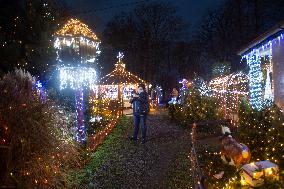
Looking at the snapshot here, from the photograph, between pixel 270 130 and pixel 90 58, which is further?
pixel 90 58

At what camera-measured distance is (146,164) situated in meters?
9.91

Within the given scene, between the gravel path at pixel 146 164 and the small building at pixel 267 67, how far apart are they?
2.62 meters

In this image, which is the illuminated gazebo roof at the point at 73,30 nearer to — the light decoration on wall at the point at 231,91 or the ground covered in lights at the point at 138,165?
the ground covered in lights at the point at 138,165

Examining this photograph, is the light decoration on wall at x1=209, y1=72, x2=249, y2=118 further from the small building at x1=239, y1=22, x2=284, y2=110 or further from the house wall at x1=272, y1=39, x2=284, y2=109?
the house wall at x1=272, y1=39, x2=284, y2=109

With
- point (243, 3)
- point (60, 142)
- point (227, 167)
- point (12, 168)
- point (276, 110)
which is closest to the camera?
point (12, 168)

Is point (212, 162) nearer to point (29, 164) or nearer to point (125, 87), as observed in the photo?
point (29, 164)

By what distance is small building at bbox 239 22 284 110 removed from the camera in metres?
10.5

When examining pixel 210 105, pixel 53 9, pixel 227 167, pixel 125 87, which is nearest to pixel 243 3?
pixel 125 87

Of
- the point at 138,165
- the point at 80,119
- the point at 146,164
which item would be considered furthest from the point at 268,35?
the point at 80,119

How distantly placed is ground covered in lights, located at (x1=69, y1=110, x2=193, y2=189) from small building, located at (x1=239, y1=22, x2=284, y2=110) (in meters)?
2.63

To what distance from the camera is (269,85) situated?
13648mm

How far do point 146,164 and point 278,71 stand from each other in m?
4.56

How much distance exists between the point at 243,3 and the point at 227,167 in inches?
1114

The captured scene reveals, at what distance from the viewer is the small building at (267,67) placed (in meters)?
10.5
